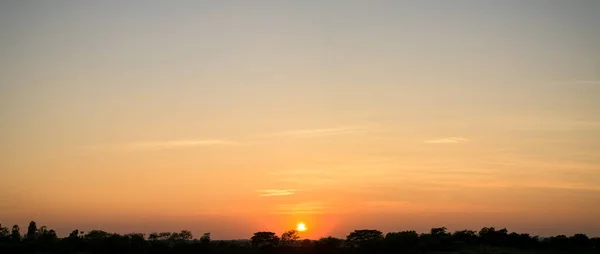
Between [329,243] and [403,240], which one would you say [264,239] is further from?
[403,240]

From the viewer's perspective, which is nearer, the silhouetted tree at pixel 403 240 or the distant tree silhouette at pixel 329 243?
the silhouetted tree at pixel 403 240

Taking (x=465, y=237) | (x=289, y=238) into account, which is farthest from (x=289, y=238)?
(x=465, y=237)

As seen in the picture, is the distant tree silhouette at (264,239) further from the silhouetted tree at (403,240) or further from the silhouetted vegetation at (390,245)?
the silhouetted tree at (403,240)

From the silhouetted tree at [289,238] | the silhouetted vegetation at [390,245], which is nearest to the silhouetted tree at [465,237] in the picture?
the silhouetted vegetation at [390,245]

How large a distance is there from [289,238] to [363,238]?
14262 millimetres

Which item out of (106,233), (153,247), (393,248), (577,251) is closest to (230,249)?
(153,247)

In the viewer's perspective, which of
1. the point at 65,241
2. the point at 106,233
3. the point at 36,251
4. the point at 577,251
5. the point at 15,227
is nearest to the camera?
the point at 577,251

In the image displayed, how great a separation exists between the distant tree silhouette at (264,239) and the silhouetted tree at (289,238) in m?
1.80

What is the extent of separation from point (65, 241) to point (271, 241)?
36.2 m

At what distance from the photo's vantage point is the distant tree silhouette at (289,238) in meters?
111

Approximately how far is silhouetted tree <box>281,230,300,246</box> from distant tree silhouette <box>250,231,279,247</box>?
1.80 m

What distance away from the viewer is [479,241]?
9825 centimetres

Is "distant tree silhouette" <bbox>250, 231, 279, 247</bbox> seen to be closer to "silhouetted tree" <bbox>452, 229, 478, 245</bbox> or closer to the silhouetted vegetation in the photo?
the silhouetted vegetation

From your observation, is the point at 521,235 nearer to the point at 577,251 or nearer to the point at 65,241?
the point at 577,251
